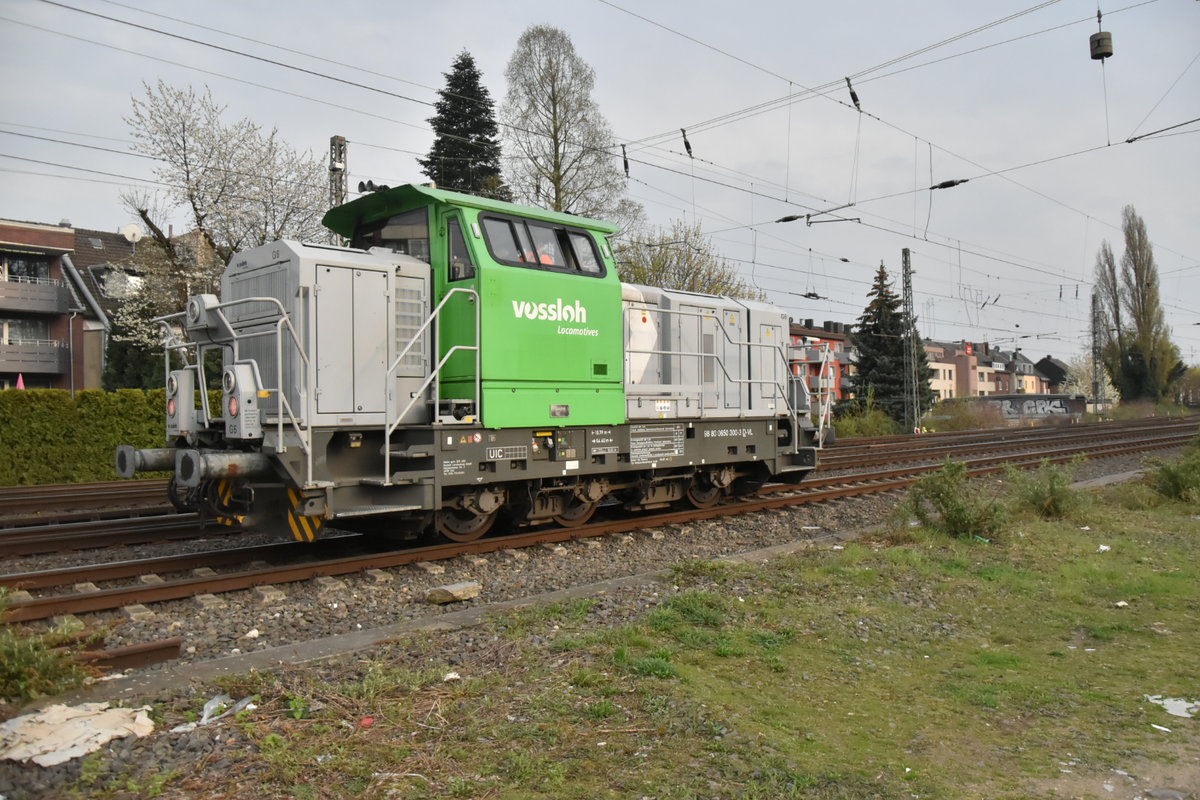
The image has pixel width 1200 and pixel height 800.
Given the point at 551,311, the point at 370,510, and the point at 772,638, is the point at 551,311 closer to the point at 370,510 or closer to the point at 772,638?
the point at 370,510

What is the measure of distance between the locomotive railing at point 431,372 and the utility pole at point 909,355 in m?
28.5

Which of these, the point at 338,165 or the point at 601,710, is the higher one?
the point at 338,165

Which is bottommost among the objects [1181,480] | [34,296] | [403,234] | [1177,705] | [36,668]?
[1177,705]

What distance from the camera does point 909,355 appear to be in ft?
116

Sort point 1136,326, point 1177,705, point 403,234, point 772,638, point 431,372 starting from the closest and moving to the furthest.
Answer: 1. point 1177,705
2. point 772,638
3. point 431,372
4. point 403,234
5. point 1136,326

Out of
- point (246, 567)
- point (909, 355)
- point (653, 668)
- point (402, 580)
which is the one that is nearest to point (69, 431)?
point (246, 567)

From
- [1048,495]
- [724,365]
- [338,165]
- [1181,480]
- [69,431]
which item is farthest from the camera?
[338,165]

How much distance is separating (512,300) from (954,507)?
18.7 ft

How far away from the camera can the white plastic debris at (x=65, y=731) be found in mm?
3664

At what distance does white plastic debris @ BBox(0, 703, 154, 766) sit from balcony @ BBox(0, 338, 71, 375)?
38.1 m

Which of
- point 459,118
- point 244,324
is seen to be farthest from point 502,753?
point 459,118

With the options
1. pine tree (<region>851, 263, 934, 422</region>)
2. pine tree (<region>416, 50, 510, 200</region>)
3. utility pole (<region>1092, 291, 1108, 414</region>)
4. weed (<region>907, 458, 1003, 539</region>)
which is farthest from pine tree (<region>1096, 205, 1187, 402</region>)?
weed (<region>907, 458, 1003, 539</region>)

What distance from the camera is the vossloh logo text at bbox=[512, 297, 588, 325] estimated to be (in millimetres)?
8758

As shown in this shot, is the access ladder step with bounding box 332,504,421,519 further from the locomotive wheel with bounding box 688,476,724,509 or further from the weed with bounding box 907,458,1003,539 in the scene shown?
the weed with bounding box 907,458,1003,539
